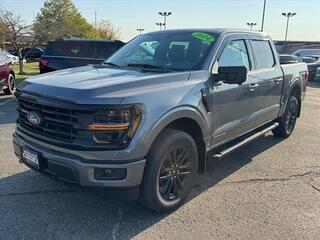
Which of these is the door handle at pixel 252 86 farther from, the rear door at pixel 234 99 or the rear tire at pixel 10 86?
the rear tire at pixel 10 86

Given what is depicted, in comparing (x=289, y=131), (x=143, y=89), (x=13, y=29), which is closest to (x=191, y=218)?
(x=143, y=89)

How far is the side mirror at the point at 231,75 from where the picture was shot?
3.97 metres

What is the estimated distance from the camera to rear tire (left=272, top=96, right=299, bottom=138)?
6.84 meters

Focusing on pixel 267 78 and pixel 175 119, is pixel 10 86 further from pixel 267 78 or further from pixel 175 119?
pixel 175 119

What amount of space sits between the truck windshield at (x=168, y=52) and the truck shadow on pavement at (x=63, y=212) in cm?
Result: 156

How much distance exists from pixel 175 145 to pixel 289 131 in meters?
4.21

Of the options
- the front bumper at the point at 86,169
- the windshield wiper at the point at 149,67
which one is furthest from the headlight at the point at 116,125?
the windshield wiper at the point at 149,67

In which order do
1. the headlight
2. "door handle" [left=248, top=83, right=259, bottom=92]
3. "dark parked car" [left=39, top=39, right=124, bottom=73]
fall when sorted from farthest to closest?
1. "dark parked car" [left=39, top=39, right=124, bottom=73]
2. "door handle" [left=248, top=83, right=259, bottom=92]
3. the headlight

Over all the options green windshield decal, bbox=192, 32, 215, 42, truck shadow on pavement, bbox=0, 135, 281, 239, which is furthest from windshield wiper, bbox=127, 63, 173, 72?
truck shadow on pavement, bbox=0, 135, 281, 239

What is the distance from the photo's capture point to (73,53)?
10297mm

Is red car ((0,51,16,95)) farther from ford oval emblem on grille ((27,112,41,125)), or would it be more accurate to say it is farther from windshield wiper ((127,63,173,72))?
ford oval emblem on grille ((27,112,41,125))

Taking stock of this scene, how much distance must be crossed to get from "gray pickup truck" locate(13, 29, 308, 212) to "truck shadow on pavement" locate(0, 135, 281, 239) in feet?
1.12

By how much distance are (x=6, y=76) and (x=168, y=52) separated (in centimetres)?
808

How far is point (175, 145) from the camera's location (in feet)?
12.2
